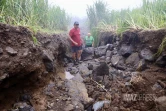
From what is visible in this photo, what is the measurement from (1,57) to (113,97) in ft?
6.27

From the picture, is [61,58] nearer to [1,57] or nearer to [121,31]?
[121,31]

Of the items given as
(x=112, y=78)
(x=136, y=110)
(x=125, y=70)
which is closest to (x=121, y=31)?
(x=125, y=70)

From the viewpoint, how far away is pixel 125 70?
3.98 m

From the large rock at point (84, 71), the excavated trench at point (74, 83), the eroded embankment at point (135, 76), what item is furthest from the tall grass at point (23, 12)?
the eroded embankment at point (135, 76)

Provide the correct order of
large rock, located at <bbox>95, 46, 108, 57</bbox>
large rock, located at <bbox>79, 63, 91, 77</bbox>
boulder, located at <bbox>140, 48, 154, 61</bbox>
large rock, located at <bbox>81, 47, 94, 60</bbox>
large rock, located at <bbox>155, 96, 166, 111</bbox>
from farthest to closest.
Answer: large rock, located at <bbox>81, 47, 94, 60</bbox>, large rock, located at <bbox>95, 46, 108, 57</bbox>, large rock, located at <bbox>79, 63, 91, 77</bbox>, boulder, located at <bbox>140, 48, 154, 61</bbox>, large rock, located at <bbox>155, 96, 166, 111</bbox>

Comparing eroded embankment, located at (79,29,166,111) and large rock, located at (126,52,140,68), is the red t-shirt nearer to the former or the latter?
eroded embankment, located at (79,29,166,111)

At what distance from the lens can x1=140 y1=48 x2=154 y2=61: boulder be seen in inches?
135

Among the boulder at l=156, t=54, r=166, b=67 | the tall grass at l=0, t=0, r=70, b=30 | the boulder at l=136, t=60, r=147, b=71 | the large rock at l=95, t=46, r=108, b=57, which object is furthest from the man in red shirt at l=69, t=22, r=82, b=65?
the boulder at l=156, t=54, r=166, b=67

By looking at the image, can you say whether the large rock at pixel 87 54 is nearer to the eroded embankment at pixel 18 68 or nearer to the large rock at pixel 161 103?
the eroded embankment at pixel 18 68

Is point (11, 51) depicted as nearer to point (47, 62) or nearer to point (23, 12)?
point (47, 62)

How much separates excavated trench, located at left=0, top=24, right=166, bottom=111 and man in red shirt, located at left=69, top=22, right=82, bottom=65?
1258mm

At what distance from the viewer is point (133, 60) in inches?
160

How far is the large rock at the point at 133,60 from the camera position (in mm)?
3931

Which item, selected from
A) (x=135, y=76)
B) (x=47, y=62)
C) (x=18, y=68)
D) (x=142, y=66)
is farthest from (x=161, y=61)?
(x=18, y=68)
